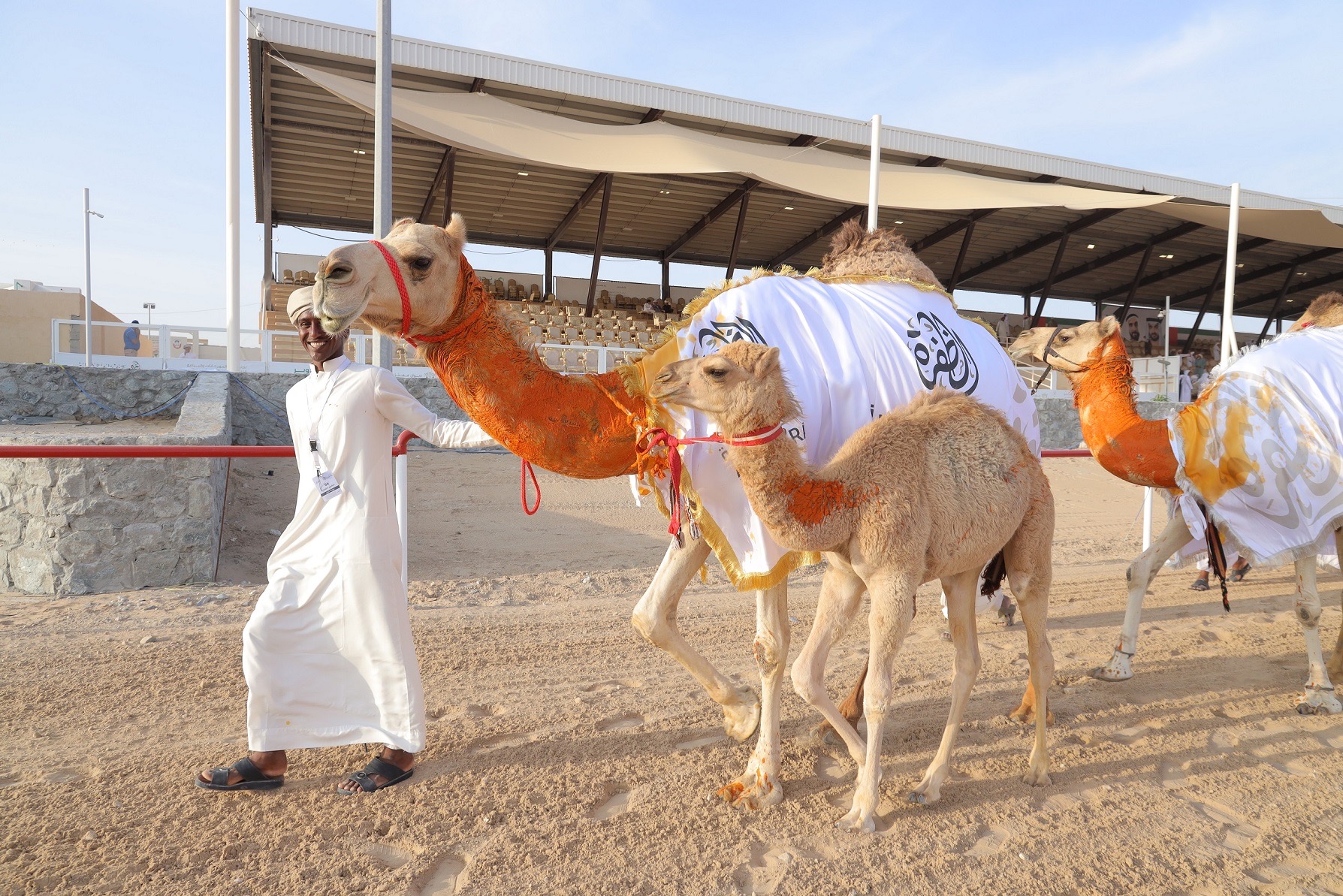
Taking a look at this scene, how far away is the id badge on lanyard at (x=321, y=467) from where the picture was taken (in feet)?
10.2

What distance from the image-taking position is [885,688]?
3055 mm

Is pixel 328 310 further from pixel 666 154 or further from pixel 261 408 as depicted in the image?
pixel 666 154

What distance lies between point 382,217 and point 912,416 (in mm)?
5456

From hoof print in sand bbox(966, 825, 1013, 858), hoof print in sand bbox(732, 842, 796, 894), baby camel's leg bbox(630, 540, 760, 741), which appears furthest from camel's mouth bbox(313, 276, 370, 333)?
hoof print in sand bbox(966, 825, 1013, 858)

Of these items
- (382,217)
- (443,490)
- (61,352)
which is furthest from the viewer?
(61,352)

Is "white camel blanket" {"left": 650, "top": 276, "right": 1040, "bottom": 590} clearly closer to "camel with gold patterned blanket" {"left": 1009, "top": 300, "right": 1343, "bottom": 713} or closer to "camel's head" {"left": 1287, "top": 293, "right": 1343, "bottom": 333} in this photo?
"camel with gold patterned blanket" {"left": 1009, "top": 300, "right": 1343, "bottom": 713}

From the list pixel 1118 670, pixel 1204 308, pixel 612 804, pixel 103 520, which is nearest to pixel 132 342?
pixel 103 520

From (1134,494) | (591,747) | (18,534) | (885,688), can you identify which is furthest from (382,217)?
(1134,494)

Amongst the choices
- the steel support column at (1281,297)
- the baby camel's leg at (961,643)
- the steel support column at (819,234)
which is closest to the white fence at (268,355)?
the baby camel's leg at (961,643)

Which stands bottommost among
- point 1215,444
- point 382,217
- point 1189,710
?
point 1189,710

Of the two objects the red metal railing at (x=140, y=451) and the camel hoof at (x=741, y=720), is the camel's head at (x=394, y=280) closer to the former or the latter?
the red metal railing at (x=140, y=451)

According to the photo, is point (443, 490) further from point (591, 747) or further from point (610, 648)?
point (591, 747)

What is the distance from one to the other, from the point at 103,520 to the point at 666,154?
37.8 feet

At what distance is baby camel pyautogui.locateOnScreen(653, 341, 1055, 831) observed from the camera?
2723 millimetres
